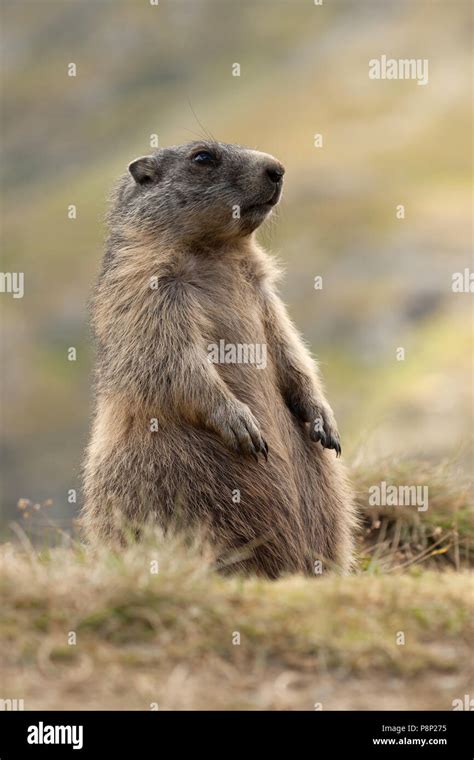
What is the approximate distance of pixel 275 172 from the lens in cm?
1027

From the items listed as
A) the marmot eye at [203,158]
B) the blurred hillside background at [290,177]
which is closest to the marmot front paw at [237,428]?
the marmot eye at [203,158]

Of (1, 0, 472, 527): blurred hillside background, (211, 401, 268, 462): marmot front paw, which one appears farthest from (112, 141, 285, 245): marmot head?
(211, 401, 268, 462): marmot front paw

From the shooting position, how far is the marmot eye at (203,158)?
10535mm

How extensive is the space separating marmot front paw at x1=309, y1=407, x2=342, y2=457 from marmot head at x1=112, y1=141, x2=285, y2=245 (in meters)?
1.57

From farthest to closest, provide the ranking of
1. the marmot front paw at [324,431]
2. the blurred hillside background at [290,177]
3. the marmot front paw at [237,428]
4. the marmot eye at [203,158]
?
the blurred hillside background at [290,177] < the marmot eye at [203,158] < the marmot front paw at [324,431] < the marmot front paw at [237,428]

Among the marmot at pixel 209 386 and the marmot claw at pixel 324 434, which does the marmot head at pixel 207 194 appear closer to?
the marmot at pixel 209 386

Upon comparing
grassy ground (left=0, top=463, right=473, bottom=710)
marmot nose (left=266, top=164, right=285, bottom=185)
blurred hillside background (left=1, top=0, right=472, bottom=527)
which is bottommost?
grassy ground (left=0, top=463, right=473, bottom=710)

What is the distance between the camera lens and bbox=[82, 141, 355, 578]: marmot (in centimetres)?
945

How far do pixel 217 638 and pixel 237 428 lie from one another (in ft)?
8.99

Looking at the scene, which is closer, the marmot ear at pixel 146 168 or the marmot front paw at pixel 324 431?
the marmot front paw at pixel 324 431

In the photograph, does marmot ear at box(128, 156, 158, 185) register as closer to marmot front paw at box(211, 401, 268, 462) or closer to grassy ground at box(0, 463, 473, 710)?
marmot front paw at box(211, 401, 268, 462)

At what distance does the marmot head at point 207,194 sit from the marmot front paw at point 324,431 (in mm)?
1566

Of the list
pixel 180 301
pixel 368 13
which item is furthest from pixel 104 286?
pixel 368 13

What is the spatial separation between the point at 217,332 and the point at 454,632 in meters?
3.62
